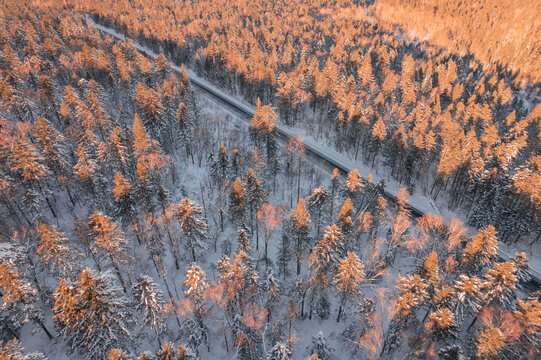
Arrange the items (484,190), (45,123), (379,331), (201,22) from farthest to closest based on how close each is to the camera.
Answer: (201,22)
(484,190)
(45,123)
(379,331)

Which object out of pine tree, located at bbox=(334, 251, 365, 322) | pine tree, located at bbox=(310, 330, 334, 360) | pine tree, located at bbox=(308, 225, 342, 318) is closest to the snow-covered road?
pine tree, located at bbox=(308, 225, 342, 318)

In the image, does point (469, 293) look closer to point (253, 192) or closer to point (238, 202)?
point (253, 192)

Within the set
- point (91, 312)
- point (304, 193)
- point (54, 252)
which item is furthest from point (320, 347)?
point (54, 252)

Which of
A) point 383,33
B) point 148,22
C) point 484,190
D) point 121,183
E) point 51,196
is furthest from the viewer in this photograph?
point 383,33

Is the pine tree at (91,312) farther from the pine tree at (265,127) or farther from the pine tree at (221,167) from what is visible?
the pine tree at (265,127)

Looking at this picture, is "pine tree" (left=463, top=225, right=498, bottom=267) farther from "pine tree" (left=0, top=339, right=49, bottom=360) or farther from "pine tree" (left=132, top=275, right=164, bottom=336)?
"pine tree" (left=0, top=339, right=49, bottom=360)

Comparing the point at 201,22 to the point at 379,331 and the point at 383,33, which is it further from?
the point at 379,331

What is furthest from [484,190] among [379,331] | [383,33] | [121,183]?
[383,33]
